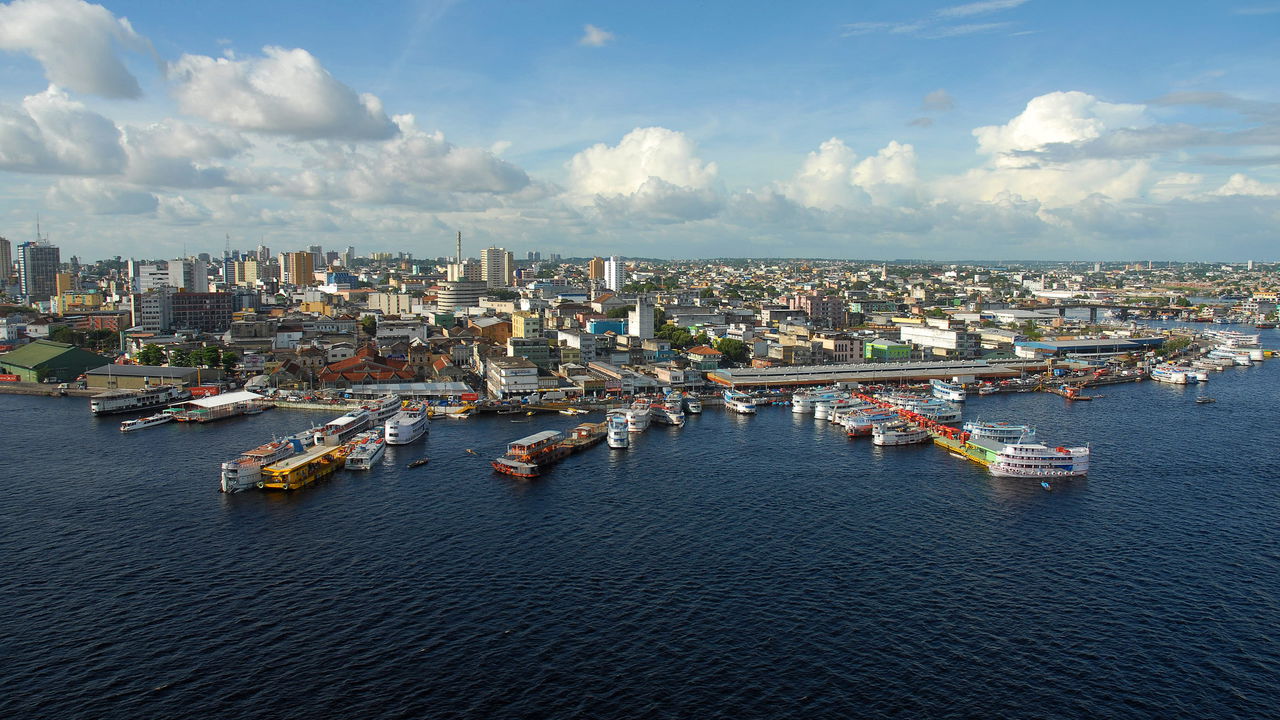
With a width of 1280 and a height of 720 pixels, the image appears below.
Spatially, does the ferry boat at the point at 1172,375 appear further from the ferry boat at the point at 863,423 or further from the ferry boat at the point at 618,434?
the ferry boat at the point at 618,434

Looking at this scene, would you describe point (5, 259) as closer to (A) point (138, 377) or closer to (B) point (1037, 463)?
(A) point (138, 377)

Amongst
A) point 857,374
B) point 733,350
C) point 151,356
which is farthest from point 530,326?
point 151,356

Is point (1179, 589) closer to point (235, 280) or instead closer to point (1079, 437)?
point (1079, 437)

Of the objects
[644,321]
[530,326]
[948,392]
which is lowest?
[948,392]

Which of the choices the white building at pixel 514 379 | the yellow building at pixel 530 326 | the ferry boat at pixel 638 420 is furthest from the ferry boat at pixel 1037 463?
the yellow building at pixel 530 326

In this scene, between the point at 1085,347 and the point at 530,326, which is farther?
the point at 1085,347

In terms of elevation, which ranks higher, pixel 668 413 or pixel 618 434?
pixel 668 413

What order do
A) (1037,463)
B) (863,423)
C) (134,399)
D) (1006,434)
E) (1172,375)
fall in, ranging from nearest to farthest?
(1037,463)
(1006,434)
(863,423)
(134,399)
(1172,375)

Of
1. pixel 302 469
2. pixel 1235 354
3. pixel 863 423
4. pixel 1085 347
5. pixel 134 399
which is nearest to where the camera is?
pixel 302 469
